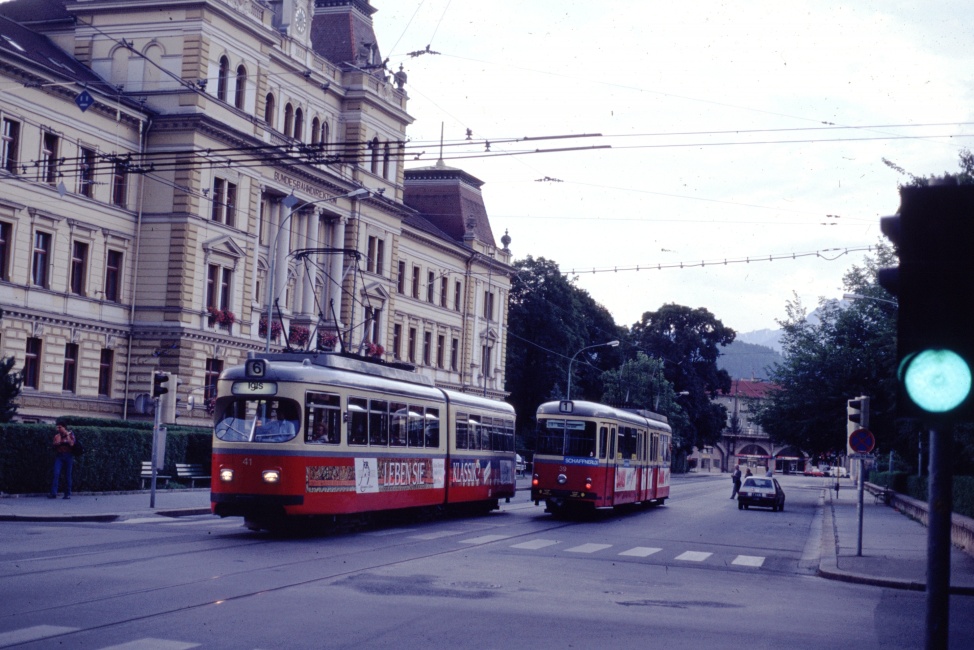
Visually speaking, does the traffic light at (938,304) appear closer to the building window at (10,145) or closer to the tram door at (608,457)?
the tram door at (608,457)

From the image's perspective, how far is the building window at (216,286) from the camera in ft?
159

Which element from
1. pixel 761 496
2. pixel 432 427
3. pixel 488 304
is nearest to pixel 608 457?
pixel 432 427

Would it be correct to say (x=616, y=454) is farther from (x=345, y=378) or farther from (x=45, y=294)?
(x=45, y=294)

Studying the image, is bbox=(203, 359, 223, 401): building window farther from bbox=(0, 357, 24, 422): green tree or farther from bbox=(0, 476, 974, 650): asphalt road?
bbox=(0, 476, 974, 650): asphalt road

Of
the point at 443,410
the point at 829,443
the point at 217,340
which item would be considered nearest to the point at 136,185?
the point at 217,340

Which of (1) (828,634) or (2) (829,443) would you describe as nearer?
(1) (828,634)

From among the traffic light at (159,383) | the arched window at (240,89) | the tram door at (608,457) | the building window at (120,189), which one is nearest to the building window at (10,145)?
the building window at (120,189)

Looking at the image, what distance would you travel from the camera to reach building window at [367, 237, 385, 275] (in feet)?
205

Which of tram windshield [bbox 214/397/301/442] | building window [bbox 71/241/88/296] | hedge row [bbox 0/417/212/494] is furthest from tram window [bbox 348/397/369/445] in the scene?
building window [bbox 71/241/88/296]

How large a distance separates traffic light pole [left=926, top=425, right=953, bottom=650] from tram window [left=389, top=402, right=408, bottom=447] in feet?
65.4

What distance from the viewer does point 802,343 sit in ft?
190

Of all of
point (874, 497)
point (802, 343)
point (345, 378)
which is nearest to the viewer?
point (345, 378)

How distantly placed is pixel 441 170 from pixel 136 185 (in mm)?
34124

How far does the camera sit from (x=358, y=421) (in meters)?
23.0
